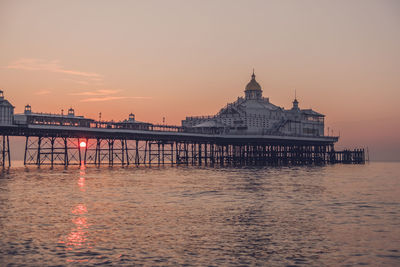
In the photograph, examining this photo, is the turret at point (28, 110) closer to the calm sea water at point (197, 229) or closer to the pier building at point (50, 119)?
the pier building at point (50, 119)

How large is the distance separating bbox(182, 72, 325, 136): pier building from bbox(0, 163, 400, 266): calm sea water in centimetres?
7894

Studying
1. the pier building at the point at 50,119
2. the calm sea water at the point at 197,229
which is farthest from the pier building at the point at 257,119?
the calm sea water at the point at 197,229

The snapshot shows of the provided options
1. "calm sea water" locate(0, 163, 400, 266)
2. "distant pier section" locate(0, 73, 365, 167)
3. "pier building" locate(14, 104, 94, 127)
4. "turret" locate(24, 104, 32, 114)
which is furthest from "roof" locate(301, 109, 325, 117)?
"calm sea water" locate(0, 163, 400, 266)

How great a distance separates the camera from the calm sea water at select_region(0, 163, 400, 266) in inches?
719

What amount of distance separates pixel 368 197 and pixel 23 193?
29563mm

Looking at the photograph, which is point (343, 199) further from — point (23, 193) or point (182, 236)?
point (23, 193)

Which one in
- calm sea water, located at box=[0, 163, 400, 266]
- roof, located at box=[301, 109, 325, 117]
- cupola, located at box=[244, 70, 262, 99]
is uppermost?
cupola, located at box=[244, 70, 262, 99]

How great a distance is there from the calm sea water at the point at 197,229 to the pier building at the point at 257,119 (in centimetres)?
7894

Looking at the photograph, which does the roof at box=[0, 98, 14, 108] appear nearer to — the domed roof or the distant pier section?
the distant pier section

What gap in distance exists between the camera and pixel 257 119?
411 ft

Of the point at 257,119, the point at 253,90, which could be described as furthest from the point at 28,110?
the point at 253,90

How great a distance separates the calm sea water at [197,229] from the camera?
18.3m

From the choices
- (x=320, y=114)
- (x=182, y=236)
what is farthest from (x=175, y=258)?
(x=320, y=114)

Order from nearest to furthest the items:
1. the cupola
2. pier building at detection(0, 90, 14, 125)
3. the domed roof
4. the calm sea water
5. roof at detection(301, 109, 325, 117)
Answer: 1. the calm sea water
2. pier building at detection(0, 90, 14, 125)
3. the cupola
4. the domed roof
5. roof at detection(301, 109, 325, 117)
